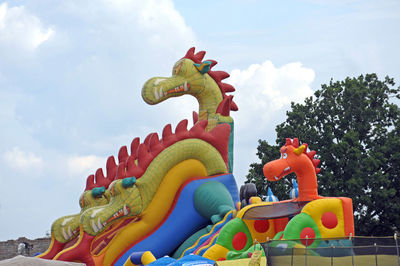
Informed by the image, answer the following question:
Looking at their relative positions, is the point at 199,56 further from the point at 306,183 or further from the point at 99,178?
the point at 306,183

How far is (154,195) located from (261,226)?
137 inches

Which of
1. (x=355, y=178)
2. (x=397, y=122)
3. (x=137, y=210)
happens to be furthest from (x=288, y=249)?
(x=397, y=122)

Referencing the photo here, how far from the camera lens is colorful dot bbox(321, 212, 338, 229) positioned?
14.2 metres

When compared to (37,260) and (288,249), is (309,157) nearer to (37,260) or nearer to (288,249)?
(288,249)

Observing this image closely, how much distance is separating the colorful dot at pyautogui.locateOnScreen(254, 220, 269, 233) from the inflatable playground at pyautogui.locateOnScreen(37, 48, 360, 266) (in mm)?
25

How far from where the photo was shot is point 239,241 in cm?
1537

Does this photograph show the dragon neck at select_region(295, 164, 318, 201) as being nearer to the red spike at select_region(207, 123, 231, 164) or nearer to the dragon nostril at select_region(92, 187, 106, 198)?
the red spike at select_region(207, 123, 231, 164)

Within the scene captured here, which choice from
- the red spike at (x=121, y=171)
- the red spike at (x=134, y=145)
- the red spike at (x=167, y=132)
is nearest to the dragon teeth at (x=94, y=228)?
the red spike at (x=121, y=171)

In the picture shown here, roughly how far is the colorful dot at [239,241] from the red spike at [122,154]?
215 inches

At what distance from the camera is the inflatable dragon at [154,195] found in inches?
681

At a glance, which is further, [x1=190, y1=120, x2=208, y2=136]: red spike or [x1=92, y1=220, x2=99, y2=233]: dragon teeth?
[x1=190, y1=120, x2=208, y2=136]: red spike

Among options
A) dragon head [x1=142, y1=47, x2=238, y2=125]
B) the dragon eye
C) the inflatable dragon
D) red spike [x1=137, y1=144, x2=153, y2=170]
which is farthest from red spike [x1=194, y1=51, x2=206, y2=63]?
red spike [x1=137, y1=144, x2=153, y2=170]

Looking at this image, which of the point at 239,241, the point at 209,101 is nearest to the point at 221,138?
the point at 209,101

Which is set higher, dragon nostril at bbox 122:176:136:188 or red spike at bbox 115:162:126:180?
red spike at bbox 115:162:126:180
